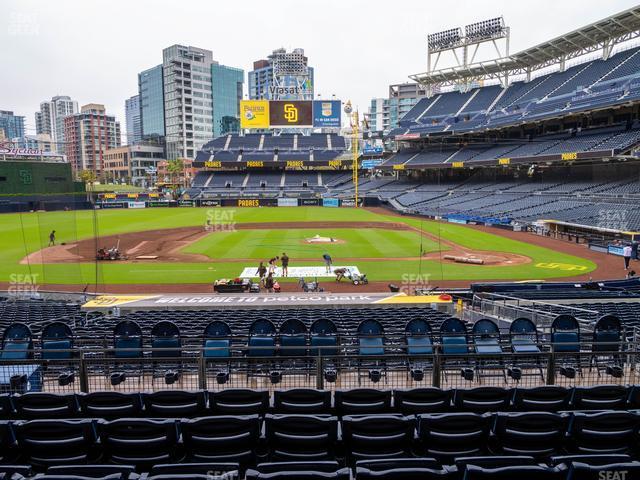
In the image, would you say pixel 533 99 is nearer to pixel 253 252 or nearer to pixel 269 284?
pixel 253 252

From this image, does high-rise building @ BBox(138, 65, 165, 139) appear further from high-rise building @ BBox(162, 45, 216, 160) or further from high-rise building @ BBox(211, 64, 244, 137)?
high-rise building @ BBox(211, 64, 244, 137)

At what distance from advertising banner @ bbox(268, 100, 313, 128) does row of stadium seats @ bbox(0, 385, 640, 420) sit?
94.6 metres

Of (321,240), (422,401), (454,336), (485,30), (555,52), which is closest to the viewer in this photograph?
(422,401)

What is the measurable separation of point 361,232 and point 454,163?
3381 cm

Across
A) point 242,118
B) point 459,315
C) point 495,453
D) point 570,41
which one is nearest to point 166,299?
point 459,315

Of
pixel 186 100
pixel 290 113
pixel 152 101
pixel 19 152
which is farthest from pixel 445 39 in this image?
pixel 152 101

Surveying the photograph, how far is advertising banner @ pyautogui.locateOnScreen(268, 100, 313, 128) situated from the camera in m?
96.0

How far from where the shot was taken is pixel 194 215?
2660 inches

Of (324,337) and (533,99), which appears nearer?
(324,337)

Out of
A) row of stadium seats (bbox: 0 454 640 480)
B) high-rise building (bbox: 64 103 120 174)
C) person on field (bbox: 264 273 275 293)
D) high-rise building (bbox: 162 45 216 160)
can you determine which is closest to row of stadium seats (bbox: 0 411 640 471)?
row of stadium seats (bbox: 0 454 640 480)

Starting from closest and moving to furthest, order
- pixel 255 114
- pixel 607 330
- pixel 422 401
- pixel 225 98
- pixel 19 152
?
pixel 422 401 → pixel 607 330 → pixel 19 152 → pixel 255 114 → pixel 225 98

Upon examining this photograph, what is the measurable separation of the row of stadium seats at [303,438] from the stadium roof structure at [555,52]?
196 ft

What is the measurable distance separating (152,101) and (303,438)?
203 meters

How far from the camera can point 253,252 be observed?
36156 mm
